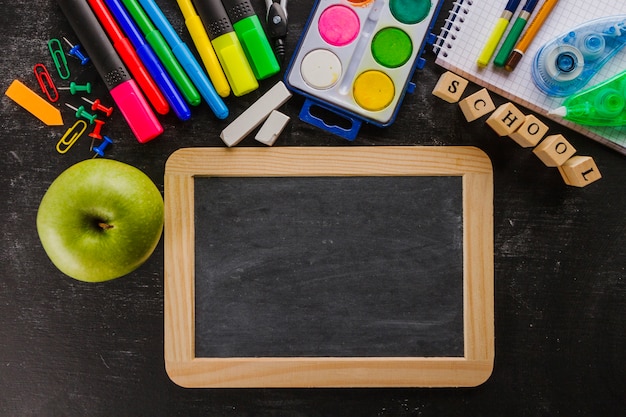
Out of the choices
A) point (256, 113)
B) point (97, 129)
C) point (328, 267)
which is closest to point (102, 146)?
point (97, 129)

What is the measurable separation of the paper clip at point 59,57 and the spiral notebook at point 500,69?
54cm

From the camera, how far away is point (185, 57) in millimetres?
805

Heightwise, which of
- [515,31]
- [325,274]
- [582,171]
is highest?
[515,31]

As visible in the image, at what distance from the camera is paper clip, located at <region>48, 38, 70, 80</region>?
83 cm

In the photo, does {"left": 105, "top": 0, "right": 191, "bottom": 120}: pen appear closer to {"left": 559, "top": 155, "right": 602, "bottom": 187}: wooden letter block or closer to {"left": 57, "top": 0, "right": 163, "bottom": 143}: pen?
{"left": 57, "top": 0, "right": 163, "bottom": 143}: pen

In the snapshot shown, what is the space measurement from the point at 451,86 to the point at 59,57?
0.57 m

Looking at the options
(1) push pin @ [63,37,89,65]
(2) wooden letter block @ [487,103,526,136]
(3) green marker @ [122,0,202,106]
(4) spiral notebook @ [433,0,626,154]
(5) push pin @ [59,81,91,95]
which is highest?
(4) spiral notebook @ [433,0,626,154]

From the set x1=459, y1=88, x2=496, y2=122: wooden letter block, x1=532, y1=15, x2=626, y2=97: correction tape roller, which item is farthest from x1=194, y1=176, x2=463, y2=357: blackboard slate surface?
x1=532, y1=15, x2=626, y2=97: correction tape roller

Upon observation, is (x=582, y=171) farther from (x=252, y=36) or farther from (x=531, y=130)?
(x=252, y=36)

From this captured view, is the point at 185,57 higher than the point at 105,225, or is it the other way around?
the point at 185,57

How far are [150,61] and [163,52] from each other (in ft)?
0.07

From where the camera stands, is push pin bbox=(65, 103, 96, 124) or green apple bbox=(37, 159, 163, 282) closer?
green apple bbox=(37, 159, 163, 282)

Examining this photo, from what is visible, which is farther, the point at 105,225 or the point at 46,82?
the point at 46,82

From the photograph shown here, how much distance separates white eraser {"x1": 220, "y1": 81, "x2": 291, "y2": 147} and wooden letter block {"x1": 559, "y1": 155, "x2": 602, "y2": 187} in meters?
0.41
